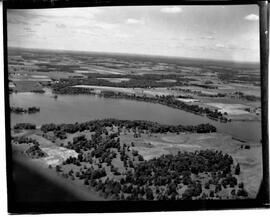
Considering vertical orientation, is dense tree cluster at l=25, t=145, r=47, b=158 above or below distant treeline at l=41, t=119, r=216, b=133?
below

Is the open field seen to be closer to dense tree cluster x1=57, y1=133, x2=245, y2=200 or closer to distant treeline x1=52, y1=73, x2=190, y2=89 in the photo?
dense tree cluster x1=57, y1=133, x2=245, y2=200

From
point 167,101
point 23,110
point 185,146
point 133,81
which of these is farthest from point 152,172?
point 23,110

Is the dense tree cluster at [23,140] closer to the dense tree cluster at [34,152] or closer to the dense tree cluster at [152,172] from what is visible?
the dense tree cluster at [34,152]

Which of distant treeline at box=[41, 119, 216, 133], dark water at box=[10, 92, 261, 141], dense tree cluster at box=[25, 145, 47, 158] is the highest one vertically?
dark water at box=[10, 92, 261, 141]

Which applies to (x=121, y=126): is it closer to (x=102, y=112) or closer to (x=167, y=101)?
(x=102, y=112)

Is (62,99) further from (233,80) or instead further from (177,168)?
(233,80)

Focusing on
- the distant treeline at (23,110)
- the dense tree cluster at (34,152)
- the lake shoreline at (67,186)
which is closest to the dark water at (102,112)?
the distant treeline at (23,110)

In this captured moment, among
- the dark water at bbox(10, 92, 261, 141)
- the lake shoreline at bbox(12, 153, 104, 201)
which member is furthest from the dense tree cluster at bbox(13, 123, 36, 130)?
the lake shoreline at bbox(12, 153, 104, 201)

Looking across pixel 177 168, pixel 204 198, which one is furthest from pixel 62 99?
pixel 204 198
